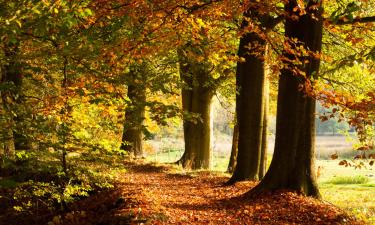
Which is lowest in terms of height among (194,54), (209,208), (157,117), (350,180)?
(350,180)

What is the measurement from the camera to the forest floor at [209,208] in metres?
8.51

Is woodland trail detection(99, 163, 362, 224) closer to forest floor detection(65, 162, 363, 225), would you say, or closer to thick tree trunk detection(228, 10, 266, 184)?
forest floor detection(65, 162, 363, 225)

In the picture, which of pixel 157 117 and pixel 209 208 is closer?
pixel 209 208

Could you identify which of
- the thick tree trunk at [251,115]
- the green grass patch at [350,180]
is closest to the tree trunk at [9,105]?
the thick tree trunk at [251,115]

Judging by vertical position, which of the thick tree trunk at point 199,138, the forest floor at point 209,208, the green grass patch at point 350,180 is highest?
the thick tree trunk at point 199,138

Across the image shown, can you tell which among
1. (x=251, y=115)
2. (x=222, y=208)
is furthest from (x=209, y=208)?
(x=251, y=115)

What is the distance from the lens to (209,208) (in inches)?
397

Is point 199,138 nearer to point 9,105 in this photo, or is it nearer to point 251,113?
point 251,113

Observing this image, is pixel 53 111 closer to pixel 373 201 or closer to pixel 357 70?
pixel 373 201

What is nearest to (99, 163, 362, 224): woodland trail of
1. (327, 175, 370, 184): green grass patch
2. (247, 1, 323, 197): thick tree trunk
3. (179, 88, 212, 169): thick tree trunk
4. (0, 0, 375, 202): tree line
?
(247, 1, 323, 197): thick tree trunk

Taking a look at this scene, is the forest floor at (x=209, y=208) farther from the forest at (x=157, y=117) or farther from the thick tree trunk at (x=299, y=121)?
the thick tree trunk at (x=299, y=121)

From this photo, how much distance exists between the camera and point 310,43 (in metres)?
9.99

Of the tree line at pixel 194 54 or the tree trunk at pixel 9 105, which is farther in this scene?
the tree line at pixel 194 54

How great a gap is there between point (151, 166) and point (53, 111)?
10464 millimetres
